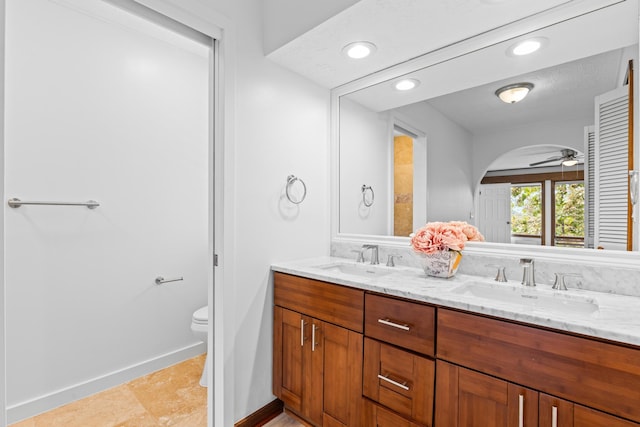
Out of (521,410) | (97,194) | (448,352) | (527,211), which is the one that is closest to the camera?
(521,410)

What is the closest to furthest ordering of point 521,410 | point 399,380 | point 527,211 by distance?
1. point 521,410
2. point 399,380
3. point 527,211

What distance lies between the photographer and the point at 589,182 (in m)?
1.34

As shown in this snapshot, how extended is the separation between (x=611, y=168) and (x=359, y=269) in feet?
4.08

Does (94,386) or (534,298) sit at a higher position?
(534,298)

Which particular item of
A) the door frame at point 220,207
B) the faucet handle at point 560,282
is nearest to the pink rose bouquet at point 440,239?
the faucet handle at point 560,282

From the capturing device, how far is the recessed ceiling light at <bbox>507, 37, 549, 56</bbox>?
140cm

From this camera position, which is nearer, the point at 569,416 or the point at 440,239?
the point at 569,416

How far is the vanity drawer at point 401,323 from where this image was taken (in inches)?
46.5

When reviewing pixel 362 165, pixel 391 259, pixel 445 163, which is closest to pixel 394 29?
pixel 445 163

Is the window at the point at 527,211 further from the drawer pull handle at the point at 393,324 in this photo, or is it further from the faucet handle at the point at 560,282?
the drawer pull handle at the point at 393,324

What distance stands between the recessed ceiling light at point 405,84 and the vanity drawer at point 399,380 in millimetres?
1417

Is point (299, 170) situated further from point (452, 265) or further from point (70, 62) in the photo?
point (70, 62)

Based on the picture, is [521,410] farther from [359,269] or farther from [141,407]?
[141,407]

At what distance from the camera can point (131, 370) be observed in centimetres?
216
